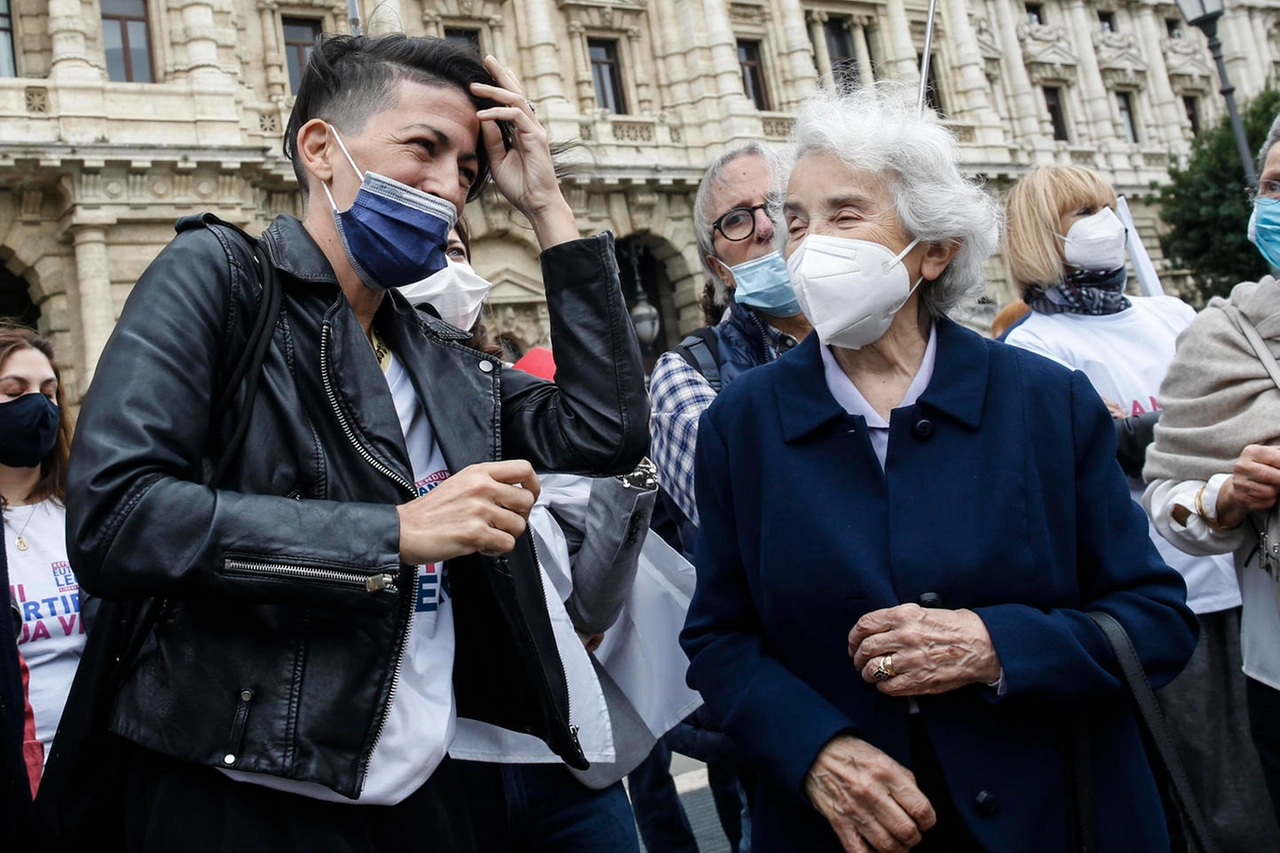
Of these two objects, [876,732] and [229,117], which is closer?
[876,732]

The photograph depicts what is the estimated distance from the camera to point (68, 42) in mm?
14391

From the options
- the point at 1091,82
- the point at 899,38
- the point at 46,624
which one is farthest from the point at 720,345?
the point at 1091,82

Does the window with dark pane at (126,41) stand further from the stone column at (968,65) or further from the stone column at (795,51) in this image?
the stone column at (968,65)

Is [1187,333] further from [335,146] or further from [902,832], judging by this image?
[335,146]

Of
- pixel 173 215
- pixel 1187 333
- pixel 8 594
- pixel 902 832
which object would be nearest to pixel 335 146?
pixel 8 594

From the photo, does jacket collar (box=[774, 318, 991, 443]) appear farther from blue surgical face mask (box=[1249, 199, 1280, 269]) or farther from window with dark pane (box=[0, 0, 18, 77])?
window with dark pane (box=[0, 0, 18, 77])

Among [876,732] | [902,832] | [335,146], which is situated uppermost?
[335,146]

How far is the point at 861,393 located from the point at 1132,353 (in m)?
1.91

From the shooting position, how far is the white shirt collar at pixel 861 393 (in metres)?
2.18

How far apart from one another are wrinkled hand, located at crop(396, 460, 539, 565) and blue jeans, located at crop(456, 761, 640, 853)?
2.98 feet

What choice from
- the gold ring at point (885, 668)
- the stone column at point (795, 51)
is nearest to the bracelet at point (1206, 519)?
the gold ring at point (885, 668)

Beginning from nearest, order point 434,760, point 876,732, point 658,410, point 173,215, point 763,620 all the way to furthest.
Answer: point 434,760 < point 876,732 < point 763,620 < point 658,410 < point 173,215

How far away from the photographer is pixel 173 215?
1460 centimetres

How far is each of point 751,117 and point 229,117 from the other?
8.64 meters
